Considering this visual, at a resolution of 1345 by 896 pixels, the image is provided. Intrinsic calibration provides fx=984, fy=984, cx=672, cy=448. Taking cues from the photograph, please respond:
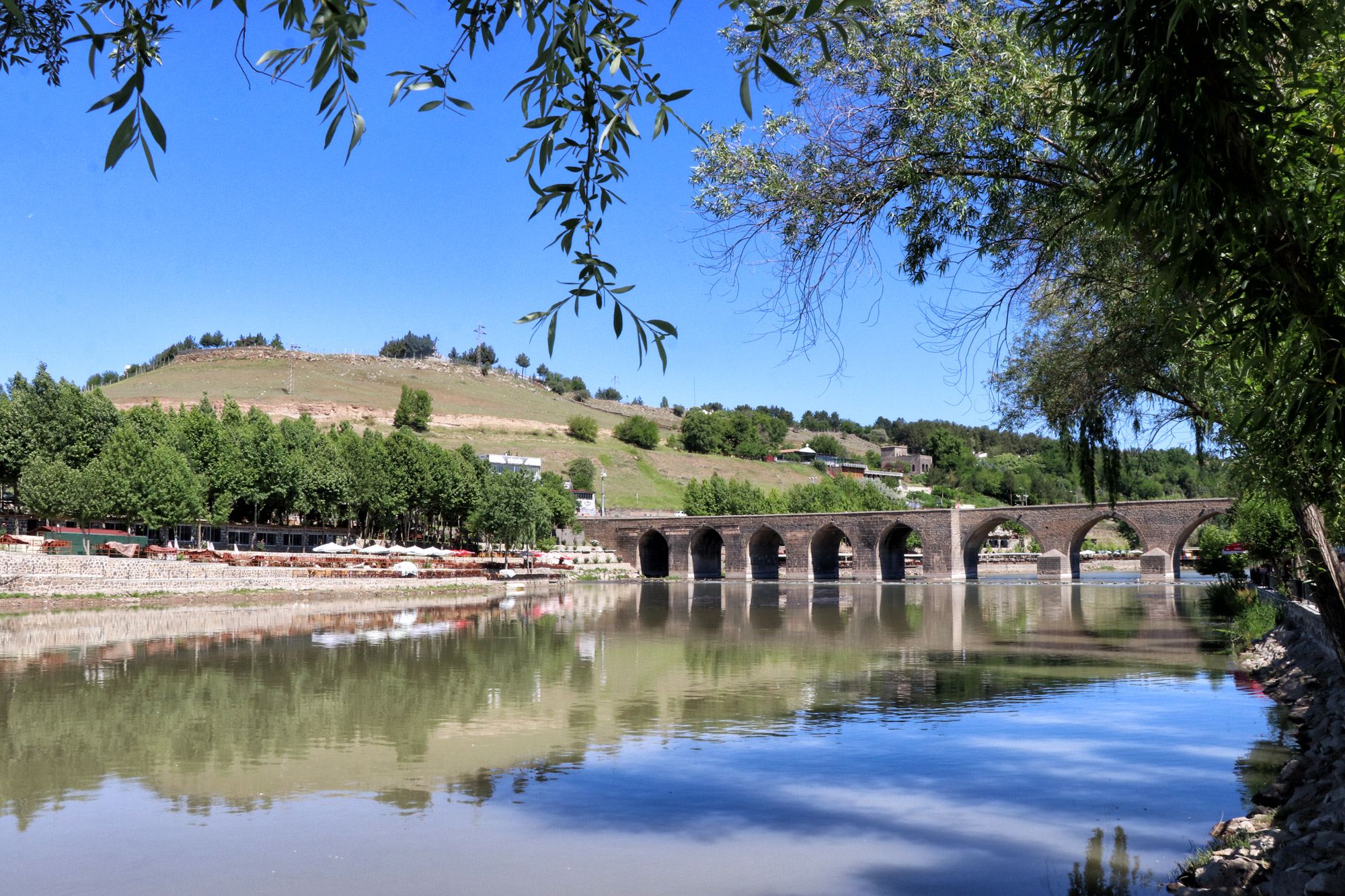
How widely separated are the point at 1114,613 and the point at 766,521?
3463 cm

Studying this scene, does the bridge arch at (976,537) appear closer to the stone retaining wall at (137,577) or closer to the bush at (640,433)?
the stone retaining wall at (137,577)

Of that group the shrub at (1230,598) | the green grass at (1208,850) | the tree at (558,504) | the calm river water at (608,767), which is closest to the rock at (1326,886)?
the green grass at (1208,850)

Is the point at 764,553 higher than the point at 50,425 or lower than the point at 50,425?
lower

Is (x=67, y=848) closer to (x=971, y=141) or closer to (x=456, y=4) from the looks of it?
(x=456, y=4)

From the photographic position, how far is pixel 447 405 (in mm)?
118562

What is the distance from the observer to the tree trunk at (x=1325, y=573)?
29.2ft

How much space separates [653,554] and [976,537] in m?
24.5

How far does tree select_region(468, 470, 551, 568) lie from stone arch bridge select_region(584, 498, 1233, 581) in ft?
52.0

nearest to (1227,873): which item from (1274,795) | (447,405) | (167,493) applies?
(1274,795)

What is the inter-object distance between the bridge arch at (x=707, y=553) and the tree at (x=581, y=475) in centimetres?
2600

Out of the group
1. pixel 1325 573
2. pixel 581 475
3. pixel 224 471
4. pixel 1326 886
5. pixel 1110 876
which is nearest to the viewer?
pixel 1326 886

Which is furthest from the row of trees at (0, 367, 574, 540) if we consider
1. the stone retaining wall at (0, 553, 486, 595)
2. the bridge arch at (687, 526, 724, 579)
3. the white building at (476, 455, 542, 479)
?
the white building at (476, 455, 542, 479)

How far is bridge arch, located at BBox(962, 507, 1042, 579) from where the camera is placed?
56875mm

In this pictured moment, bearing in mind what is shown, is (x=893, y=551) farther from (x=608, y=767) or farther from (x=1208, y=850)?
(x=1208, y=850)
